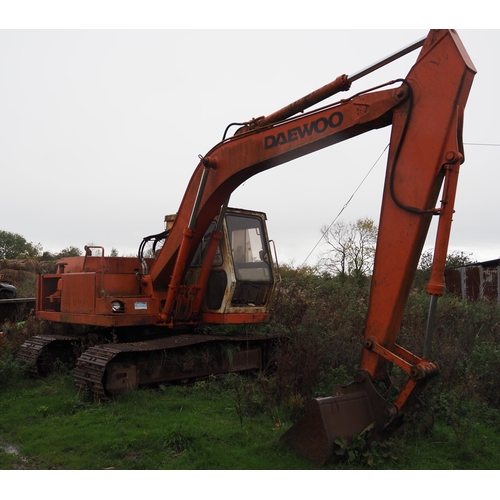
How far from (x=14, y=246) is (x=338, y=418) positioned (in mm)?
40017

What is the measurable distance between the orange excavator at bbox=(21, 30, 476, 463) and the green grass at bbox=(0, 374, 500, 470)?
317 mm

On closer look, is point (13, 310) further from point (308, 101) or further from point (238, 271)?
point (308, 101)

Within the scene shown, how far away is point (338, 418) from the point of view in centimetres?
455

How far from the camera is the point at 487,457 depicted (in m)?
4.89

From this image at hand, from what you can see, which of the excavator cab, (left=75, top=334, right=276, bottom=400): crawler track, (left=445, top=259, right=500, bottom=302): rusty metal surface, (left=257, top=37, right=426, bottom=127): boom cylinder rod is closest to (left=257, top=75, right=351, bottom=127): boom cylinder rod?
(left=257, top=37, right=426, bottom=127): boom cylinder rod

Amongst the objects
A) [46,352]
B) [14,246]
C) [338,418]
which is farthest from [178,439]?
[14,246]

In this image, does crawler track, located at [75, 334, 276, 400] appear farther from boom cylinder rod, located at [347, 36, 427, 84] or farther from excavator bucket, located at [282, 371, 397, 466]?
boom cylinder rod, located at [347, 36, 427, 84]

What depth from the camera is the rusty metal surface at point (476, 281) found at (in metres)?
14.8

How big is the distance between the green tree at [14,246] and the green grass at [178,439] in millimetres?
35228

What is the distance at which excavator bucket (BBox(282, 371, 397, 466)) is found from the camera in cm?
447

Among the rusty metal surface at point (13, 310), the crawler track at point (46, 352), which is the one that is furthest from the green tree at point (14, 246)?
the crawler track at point (46, 352)

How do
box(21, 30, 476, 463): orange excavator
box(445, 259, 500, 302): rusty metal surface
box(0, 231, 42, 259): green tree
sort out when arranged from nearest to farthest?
box(21, 30, 476, 463): orange excavator → box(445, 259, 500, 302): rusty metal surface → box(0, 231, 42, 259): green tree

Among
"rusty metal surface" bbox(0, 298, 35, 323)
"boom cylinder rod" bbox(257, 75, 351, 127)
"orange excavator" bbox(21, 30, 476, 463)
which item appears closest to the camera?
"orange excavator" bbox(21, 30, 476, 463)

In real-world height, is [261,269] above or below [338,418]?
above
